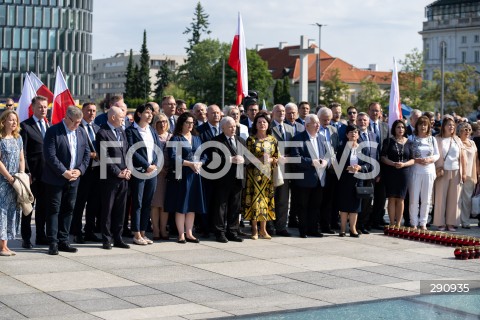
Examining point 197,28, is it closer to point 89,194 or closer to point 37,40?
point 37,40

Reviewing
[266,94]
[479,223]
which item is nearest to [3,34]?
[266,94]

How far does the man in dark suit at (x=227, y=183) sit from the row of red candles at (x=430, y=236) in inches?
Result: 106

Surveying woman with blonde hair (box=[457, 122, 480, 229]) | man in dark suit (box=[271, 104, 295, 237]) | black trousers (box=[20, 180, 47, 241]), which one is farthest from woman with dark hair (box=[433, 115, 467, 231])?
black trousers (box=[20, 180, 47, 241])

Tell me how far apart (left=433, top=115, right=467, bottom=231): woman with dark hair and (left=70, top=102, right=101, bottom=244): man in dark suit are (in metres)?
6.14

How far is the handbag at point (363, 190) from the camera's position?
46.0 feet

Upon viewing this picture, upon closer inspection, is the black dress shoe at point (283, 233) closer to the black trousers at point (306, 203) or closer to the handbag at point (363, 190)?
the black trousers at point (306, 203)

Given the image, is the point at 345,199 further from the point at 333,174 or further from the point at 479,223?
the point at 479,223

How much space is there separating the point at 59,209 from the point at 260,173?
10.6 feet

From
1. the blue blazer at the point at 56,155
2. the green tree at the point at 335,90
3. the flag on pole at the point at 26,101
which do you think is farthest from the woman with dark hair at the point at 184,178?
the green tree at the point at 335,90

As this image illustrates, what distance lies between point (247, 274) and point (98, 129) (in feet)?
11.7

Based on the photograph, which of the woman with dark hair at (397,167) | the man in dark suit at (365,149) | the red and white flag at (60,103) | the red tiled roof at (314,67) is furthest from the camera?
the red tiled roof at (314,67)

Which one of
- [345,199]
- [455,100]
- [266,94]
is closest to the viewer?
[345,199]

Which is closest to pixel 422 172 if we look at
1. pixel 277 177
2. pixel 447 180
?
pixel 447 180

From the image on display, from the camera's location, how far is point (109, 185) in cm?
1234
